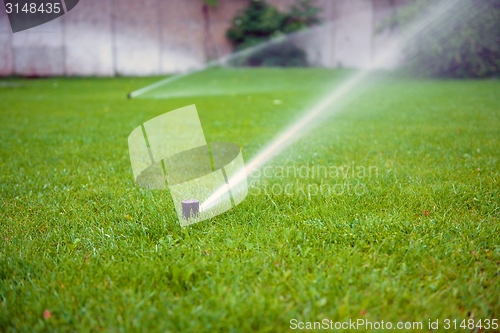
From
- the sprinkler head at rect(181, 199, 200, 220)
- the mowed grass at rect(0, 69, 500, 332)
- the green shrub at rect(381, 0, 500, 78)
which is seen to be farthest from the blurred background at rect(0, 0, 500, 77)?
the sprinkler head at rect(181, 199, 200, 220)

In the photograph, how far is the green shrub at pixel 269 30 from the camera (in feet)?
48.3

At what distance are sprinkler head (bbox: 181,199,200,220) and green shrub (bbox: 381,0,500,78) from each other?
11256mm

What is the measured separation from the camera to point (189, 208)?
203 centimetres

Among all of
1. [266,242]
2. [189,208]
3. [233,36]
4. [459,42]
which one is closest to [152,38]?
[233,36]

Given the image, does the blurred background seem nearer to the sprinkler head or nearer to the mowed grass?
the mowed grass

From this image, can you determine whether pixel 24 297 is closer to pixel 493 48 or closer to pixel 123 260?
pixel 123 260

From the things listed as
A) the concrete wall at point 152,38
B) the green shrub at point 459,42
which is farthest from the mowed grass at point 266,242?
the concrete wall at point 152,38

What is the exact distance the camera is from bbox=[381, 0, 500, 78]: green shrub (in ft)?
35.8

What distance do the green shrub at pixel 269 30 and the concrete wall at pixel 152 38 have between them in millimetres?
398

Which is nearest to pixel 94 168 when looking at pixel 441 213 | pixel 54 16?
pixel 441 213

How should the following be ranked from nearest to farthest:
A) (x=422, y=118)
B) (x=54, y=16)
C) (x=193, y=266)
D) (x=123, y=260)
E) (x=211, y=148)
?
1. (x=193, y=266)
2. (x=123, y=260)
3. (x=211, y=148)
4. (x=422, y=118)
5. (x=54, y=16)

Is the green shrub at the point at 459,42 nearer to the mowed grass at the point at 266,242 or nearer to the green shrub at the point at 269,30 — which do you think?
the green shrub at the point at 269,30

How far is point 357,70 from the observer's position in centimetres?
1451

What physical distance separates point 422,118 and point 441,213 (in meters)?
3.38
